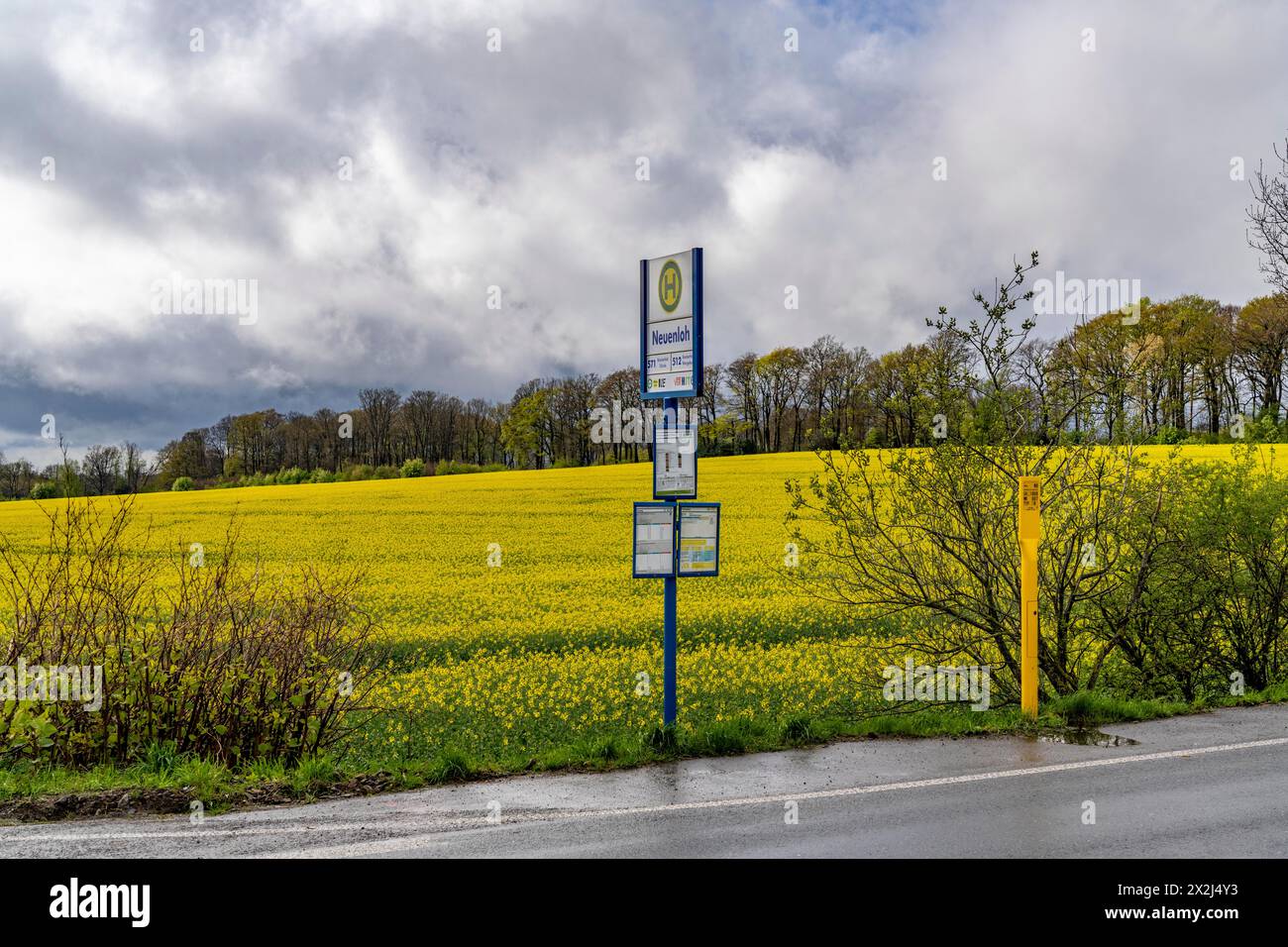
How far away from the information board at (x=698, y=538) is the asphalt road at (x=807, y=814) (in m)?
1.64

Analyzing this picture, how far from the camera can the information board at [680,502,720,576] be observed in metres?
9.13

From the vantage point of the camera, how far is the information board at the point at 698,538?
913 centimetres

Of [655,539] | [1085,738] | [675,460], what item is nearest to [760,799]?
[655,539]

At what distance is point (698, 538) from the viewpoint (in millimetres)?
9203

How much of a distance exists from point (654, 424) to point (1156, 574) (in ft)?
21.6

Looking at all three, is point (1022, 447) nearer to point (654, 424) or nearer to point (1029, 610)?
point (1029, 610)

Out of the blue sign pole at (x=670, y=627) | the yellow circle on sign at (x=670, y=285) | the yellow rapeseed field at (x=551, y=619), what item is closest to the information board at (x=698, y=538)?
the blue sign pole at (x=670, y=627)

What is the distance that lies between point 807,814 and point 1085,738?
3.67m

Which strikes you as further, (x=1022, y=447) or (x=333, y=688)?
(x=1022, y=447)

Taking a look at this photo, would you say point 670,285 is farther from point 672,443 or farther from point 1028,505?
point 1028,505

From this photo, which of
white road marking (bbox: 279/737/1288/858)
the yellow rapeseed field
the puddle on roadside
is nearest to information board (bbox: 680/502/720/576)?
the yellow rapeseed field

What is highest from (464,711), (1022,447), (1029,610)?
(1022,447)
